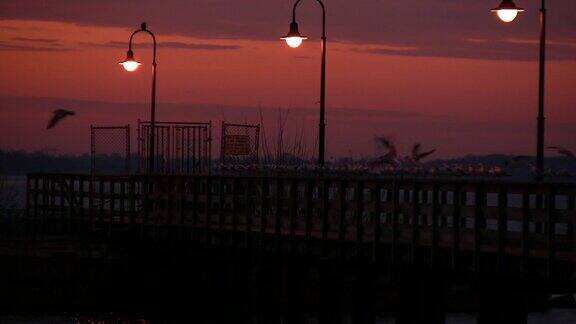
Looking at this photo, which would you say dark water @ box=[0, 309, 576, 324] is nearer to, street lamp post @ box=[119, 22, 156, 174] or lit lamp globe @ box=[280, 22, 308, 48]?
street lamp post @ box=[119, 22, 156, 174]

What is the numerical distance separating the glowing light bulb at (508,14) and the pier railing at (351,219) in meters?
3.17

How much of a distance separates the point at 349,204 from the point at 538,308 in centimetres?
3204

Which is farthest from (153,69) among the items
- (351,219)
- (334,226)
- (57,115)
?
(334,226)

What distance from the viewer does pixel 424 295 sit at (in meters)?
25.9

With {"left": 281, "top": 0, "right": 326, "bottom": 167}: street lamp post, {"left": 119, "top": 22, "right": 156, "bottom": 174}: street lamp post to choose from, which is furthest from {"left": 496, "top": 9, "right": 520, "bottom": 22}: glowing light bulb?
{"left": 119, "top": 22, "right": 156, "bottom": 174}: street lamp post

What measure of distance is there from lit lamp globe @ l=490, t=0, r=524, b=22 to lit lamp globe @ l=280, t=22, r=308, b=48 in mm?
7040

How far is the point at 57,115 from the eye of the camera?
44.8m

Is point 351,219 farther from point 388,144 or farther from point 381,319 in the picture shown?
point 381,319

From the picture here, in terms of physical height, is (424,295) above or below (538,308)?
above

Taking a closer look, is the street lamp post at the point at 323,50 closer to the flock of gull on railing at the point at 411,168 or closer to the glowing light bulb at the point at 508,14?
the flock of gull on railing at the point at 411,168

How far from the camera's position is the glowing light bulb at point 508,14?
26.1 meters

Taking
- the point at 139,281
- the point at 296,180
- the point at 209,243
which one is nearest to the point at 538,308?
the point at 139,281

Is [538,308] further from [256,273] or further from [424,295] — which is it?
[424,295]

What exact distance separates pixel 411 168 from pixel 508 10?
229 inches
